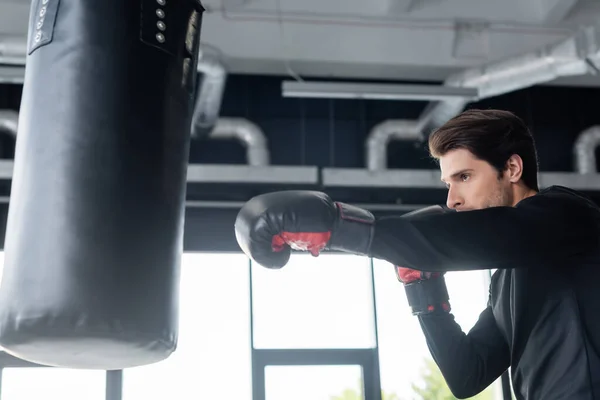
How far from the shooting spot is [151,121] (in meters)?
1.61

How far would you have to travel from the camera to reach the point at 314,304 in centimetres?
522

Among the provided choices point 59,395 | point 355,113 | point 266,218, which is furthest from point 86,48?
point 355,113

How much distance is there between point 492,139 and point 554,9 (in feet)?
12.0

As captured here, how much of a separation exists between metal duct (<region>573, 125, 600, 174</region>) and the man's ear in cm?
414

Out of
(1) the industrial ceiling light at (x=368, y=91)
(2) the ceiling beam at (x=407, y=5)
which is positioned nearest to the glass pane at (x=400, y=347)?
(1) the industrial ceiling light at (x=368, y=91)

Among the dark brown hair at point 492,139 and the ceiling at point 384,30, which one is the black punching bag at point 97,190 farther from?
the ceiling at point 384,30

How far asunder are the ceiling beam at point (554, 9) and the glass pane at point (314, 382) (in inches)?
99.1

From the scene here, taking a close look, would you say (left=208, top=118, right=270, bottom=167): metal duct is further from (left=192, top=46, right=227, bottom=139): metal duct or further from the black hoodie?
the black hoodie

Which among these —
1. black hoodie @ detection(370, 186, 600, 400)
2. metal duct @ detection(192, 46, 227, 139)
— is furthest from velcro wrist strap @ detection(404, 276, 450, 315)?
metal duct @ detection(192, 46, 227, 139)

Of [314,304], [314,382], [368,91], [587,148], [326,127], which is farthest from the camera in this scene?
[326,127]

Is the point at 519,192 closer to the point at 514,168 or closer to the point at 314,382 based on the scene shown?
the point at 514,168

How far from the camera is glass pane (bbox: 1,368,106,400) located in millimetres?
4797

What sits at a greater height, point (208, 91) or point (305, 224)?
point (208, 91)

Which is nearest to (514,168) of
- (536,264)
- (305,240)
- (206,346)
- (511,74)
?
(536,264)
